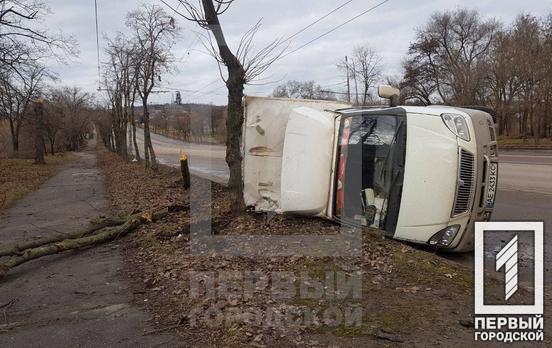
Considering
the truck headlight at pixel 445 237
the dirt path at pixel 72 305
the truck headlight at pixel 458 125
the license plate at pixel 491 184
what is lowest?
the dirt path at pixel 72 305

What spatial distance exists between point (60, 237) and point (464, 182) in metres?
6.09

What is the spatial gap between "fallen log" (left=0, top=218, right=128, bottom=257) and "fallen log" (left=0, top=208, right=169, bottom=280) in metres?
0.07

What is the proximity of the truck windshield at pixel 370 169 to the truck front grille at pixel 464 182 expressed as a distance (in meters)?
0.67

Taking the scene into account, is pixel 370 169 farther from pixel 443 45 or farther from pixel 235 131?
pixel 443 45

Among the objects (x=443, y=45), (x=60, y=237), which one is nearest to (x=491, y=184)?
(x=60, y=237)

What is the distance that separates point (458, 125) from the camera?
543 centimetres

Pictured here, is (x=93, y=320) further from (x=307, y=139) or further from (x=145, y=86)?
(x=145, y=86)

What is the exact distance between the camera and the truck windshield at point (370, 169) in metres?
5.72

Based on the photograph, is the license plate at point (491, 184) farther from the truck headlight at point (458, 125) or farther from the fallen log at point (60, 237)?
the fallen log at point (60, 237)

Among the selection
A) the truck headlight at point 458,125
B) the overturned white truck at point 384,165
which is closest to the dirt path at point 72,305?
the overturned white truck at point 384,165

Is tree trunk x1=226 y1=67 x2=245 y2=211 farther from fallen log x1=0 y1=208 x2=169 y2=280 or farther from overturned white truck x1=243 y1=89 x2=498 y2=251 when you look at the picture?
fallen log x1=0 y1=208 x2=169 y2=280

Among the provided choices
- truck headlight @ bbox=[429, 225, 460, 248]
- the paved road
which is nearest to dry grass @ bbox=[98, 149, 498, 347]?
truck headlight @ bbox=[429, 225, 460, 248]

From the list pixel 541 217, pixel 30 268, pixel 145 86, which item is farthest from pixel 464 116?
pixel 145 86

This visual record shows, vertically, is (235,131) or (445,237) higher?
(235,131)
